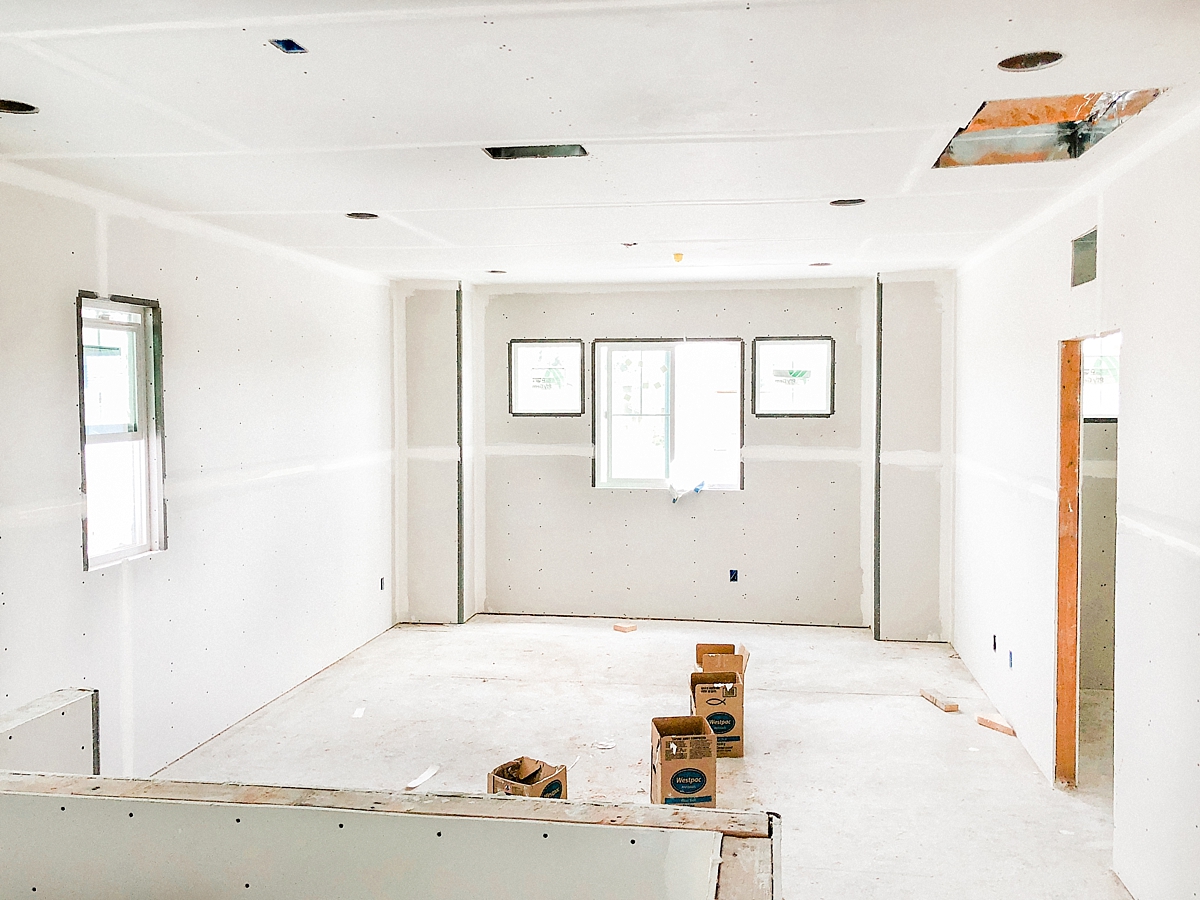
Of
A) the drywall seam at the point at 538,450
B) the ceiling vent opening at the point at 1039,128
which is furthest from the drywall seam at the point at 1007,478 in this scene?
the drywall seam at the point at 538,450

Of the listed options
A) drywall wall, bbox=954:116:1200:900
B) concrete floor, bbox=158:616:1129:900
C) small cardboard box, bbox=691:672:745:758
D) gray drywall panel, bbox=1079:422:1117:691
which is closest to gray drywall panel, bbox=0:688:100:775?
concrete floor, bbox=158:616:1129:900

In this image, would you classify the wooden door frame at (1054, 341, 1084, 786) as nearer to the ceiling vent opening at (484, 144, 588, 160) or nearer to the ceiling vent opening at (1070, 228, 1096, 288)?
the ceiling vent opening at (1070, 228, 1096, 288)

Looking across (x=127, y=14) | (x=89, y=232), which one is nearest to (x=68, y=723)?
(x=127, y=14)

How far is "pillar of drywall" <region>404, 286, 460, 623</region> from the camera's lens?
7.36 meters

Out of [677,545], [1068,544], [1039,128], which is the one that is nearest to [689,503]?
[677,545]

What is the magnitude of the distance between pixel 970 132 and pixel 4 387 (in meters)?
3.68

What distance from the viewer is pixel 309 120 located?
2.94m

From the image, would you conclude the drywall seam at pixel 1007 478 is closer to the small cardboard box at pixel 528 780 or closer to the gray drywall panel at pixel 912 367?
the gray drywall panel at pixel 912 367

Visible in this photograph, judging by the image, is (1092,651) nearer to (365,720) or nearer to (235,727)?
(365,720)

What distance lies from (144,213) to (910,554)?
5.45 meters

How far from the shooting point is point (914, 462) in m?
6.90

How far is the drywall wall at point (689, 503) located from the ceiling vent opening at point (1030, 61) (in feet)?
15.8

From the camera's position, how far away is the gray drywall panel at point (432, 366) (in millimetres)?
7348

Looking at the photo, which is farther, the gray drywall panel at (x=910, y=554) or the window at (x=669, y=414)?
the window at (x=669, y=414)
